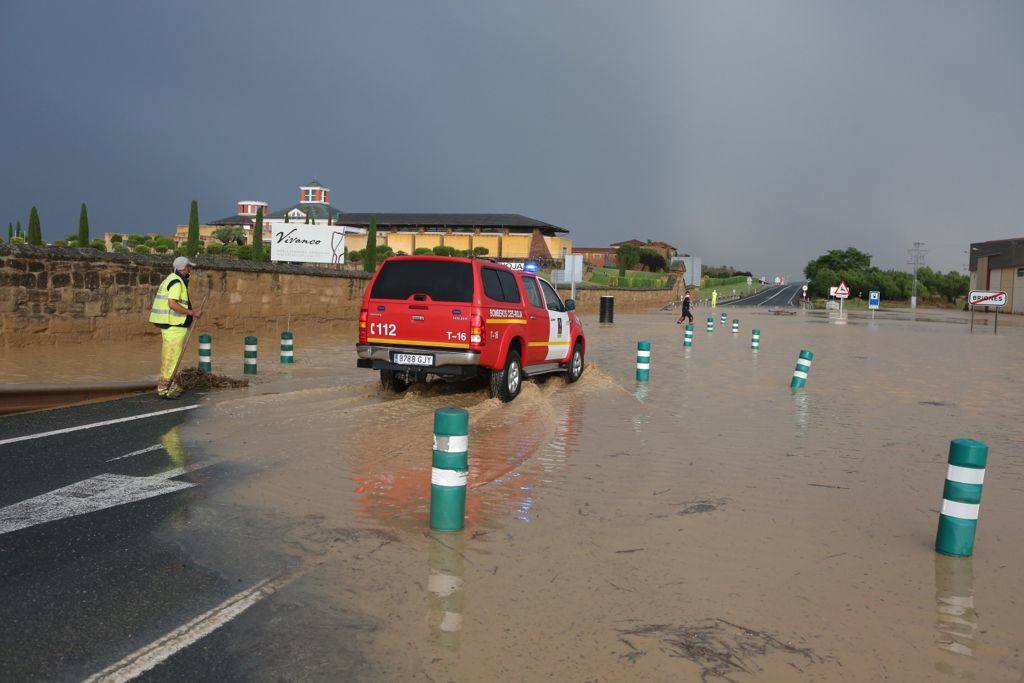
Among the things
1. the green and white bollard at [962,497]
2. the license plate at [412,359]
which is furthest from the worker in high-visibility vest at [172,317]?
the green and white bollard at [962,497]

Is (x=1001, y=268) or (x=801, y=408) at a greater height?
(x=1001, y=268)

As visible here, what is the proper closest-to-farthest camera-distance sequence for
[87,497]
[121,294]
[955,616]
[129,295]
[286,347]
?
[955,616]
[87,497]
[286,347]
[121,294]
[129,295]

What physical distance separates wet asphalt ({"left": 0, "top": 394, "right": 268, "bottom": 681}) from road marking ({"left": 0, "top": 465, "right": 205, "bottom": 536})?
0.11 ft

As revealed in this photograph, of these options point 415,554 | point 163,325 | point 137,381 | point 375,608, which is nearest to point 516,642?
point 375,608

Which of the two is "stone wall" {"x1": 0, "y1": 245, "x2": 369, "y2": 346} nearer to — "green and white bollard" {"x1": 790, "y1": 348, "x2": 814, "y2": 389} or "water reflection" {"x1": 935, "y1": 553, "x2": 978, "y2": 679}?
"green and white bollard" {"x1": 790, "y1": 348, "x2": 814, "y2": 389}

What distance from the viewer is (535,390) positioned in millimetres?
13172

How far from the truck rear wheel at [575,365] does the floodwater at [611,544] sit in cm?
279

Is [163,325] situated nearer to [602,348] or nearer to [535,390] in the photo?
[535,390]

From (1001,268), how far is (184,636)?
9175 cm

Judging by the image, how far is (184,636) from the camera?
3910 millimetres

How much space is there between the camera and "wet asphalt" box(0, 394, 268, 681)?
12.1 feet

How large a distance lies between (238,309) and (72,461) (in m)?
15.2

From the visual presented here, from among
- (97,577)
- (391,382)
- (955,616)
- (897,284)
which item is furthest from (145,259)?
(897,284)

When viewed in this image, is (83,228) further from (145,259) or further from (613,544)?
(613,544)
